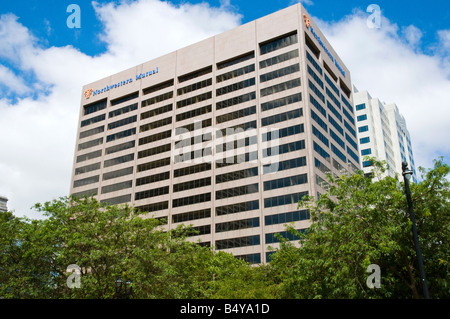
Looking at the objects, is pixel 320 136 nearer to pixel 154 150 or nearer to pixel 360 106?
pixel 154 150

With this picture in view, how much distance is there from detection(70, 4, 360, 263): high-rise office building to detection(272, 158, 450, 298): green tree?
44820mm

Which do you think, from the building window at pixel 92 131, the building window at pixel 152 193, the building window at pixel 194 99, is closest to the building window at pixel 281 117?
the building window at pixel 194 99

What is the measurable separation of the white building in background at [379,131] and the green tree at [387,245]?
97712mm

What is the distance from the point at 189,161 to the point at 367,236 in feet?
218

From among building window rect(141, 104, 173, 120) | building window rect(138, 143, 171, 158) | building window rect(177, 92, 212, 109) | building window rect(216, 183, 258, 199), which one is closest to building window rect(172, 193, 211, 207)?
building window rect(216, 183, 258, 199)

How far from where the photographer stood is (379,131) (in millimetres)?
129625

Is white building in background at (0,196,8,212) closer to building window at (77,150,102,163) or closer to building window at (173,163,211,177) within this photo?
building window at (77,150,102,163)

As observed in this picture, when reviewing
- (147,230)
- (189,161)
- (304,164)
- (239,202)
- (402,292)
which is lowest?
(402,292)

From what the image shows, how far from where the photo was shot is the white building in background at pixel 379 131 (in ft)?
419

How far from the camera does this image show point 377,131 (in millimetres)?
129875

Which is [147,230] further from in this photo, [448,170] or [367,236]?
[448,170]

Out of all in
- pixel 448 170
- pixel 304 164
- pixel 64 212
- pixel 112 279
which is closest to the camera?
pixel 448 170

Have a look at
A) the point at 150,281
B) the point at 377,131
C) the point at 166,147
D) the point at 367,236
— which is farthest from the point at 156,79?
the point at 367,236

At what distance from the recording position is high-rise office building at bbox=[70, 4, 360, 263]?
7744cm
